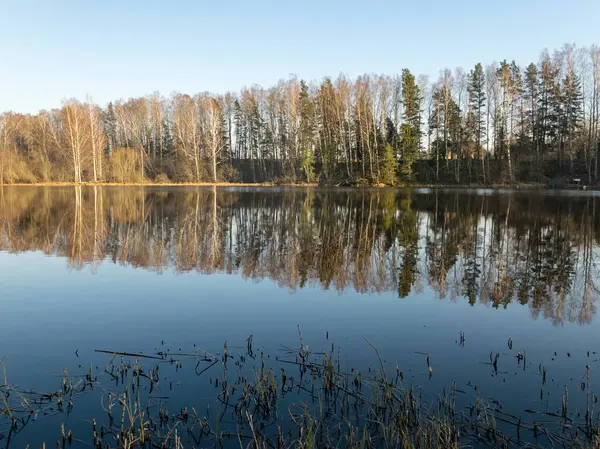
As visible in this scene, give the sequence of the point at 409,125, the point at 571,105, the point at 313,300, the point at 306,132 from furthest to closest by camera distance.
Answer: the point at 306,132
the point at 409,125
the point at 571,105
the point at 313,300

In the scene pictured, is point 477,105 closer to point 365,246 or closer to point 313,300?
point 365,246

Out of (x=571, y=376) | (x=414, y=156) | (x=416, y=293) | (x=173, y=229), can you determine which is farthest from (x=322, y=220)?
(x=414, y=156)

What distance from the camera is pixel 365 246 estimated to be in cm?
1670

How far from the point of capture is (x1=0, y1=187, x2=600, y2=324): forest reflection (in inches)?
451

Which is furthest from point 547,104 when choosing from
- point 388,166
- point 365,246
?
point 365,246

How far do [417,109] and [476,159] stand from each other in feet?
34.2

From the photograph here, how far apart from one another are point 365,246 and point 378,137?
47825 millimetres

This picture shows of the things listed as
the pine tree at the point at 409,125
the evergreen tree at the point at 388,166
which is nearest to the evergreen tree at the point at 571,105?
the pine tree at the point at 409,125

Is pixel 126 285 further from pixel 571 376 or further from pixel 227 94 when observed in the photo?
pixel 227 94

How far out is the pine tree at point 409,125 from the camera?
59.3m

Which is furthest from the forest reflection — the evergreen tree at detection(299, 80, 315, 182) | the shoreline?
the evergreen tree at detection(299, 80, 315, 182)

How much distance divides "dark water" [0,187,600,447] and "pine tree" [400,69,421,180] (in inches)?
1534

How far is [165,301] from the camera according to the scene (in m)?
10.1

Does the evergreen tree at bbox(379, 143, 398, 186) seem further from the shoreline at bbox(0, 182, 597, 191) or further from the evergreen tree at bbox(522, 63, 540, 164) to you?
the evergreen tree at bbox(522, 63, 540, 164)
